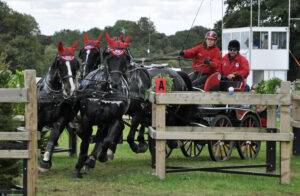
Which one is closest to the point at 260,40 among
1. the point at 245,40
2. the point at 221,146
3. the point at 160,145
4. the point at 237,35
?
the point at 245,40

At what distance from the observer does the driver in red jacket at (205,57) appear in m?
14.0

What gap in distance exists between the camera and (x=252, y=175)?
1062cm

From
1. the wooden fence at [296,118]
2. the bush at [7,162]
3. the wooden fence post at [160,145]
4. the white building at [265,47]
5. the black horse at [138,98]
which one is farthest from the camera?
the white building at [265,47]

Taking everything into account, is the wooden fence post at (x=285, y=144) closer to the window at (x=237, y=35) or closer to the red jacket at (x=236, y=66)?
the red jacket at (x=236, y=66)

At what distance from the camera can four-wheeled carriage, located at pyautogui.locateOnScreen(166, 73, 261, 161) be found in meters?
13.2

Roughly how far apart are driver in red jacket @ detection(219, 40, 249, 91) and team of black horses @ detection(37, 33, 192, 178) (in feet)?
6.73

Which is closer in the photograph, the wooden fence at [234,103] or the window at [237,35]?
the wooden fence at [234,103]

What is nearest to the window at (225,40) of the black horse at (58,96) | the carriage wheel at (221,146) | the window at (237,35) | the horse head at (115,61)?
the window at (237,35)

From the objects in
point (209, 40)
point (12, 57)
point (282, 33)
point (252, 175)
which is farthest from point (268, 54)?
point (252, 175)

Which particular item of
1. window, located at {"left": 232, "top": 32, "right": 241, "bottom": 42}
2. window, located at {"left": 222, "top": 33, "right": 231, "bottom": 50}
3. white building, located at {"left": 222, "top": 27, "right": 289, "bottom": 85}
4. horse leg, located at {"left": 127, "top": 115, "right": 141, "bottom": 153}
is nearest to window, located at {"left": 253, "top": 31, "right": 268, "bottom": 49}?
white building, located at {"left": 222, "top": 27, "right": 289, "bottom": 85}

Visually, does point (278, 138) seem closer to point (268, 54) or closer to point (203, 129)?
point (203, 129)

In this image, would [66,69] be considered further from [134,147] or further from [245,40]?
[245,40]

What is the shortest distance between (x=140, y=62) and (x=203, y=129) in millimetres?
3900

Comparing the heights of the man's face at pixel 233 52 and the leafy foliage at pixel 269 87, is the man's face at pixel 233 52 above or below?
above
